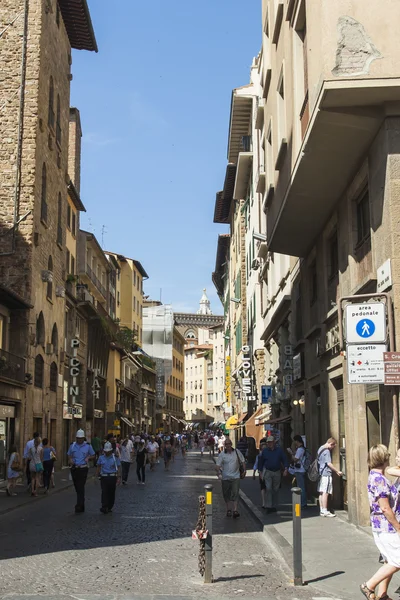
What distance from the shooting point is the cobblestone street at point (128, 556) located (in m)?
8.81

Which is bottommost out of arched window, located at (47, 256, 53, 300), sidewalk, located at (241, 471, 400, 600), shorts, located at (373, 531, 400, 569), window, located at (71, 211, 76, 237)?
sidewalk, located at (241, 471, 400, 600)

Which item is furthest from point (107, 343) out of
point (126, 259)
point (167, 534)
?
point (167, 534)

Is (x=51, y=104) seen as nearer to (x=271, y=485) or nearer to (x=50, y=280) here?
(x=50, y=280)

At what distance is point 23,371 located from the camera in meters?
29.8

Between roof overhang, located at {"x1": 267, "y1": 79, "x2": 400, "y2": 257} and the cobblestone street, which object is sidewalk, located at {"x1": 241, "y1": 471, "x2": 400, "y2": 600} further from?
roof overhang, located at {"x1": 267, "y1": 79, "x2": 400, "y2": 257}

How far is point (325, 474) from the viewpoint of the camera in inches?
618

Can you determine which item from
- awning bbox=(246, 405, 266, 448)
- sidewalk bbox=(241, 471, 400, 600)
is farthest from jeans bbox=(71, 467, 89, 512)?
awning bbox=(246, 405, 266, 448)

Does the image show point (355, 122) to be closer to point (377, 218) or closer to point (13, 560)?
point (377, 218)

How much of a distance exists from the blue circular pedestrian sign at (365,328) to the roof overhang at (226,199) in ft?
136

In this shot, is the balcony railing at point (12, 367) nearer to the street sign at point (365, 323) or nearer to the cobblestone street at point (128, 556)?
the cobblestone street at point (128, 556)

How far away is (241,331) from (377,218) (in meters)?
39.8

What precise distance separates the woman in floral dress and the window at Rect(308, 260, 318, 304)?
12289 millimetres

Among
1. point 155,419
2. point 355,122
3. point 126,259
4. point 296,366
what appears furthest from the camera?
point 155,419

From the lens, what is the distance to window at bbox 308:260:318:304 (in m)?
20.0
